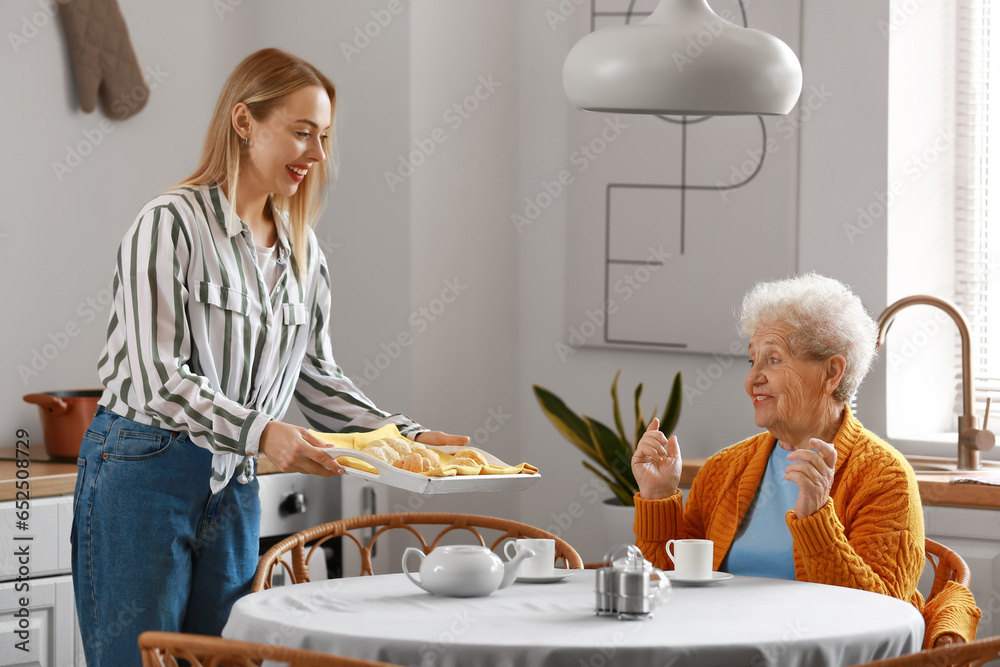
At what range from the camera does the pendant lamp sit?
169 centimetres

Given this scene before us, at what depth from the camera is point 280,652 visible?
4.79 ft

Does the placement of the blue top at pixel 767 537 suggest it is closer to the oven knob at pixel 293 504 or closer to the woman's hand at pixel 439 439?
the woman's hand at pixel 439 439

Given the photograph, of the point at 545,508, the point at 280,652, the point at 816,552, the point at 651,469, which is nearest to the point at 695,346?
the point at 545,508

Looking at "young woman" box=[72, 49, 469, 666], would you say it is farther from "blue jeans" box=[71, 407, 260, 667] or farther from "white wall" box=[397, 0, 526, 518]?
"white wall" box=[397, 0, 526, 518]

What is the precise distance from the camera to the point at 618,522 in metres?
3.37

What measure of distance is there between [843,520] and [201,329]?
1.15m

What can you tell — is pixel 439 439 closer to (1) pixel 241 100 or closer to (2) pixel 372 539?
(2) pixel 372 539

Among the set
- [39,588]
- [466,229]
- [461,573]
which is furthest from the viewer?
[466,229]

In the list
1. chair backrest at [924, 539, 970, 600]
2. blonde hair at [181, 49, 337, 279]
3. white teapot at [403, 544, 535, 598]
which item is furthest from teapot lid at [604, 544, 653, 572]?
blonde hair at [181, 49, 337, 279]

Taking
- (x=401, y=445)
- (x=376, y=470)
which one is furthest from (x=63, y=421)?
(x=376, y=470)

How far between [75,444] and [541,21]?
6.21ft

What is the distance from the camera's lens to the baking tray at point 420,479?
6.50ft

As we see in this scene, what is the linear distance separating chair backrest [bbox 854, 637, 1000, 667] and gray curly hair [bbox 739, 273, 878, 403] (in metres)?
0.84

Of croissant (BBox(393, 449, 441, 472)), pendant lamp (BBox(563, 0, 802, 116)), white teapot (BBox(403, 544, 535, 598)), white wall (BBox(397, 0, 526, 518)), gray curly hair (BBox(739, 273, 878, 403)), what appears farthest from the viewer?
white wall (BBox(397, 0, 526, 518))
